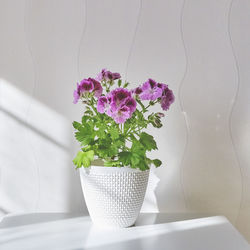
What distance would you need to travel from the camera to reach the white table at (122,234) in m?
0.87

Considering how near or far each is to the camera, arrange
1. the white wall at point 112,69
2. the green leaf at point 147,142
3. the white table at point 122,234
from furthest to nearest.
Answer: the white wall at point 112,69, the green leaf at point 147,142, the white table at point 122,234

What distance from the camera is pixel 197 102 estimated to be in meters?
1.22

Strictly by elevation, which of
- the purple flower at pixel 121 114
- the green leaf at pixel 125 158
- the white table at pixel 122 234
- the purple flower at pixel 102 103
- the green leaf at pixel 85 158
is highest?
the purple flower at pixel 102 103

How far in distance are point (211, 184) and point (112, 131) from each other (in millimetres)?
483

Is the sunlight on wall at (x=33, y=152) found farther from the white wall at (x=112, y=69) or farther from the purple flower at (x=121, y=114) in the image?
the purple flower at (x=121, y=114)

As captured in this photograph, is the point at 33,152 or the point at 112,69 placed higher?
the point at 112,69

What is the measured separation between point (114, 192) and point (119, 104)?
10.2 inches

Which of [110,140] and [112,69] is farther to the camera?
[112,69]

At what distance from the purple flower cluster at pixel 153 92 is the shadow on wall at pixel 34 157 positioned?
1.23 feet

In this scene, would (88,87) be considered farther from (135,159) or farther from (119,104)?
(135,159)

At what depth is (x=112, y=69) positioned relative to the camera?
121cm

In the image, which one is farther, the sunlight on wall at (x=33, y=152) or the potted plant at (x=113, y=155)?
the sunlight on wall at (x=33, y=152)

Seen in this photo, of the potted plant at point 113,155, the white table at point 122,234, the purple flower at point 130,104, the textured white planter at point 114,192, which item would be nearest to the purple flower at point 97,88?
the potted plant at point 113,155

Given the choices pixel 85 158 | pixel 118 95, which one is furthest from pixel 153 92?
pixel 85 158
